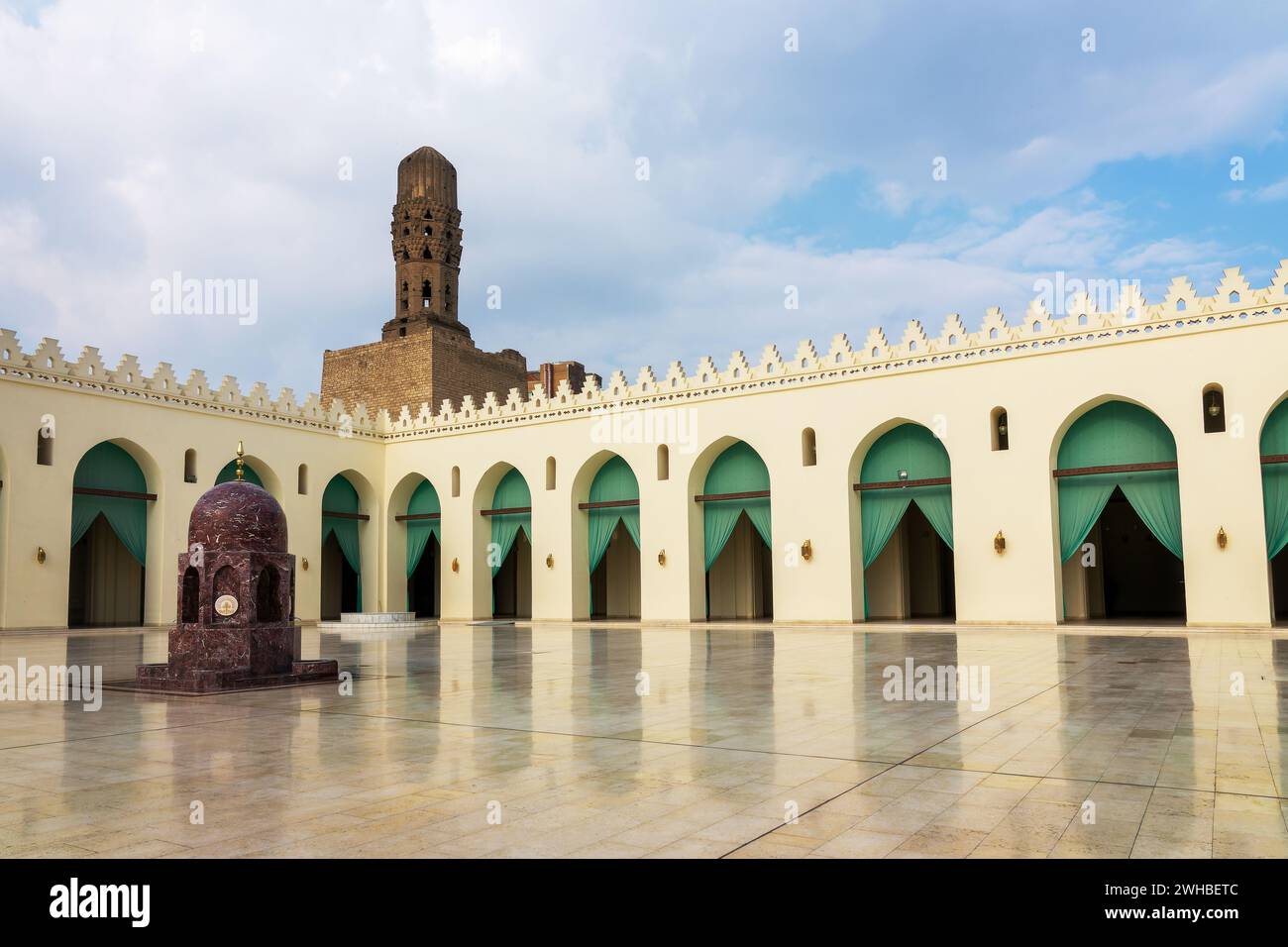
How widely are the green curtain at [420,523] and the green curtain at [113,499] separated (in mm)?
7083

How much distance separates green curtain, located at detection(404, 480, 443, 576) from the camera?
1075 inches

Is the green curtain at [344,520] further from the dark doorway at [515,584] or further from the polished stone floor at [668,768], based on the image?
the polished stone floor at [668,768]

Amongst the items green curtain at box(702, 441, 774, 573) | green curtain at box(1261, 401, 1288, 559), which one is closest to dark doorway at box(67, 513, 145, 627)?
green curtain at box(702, 441, 774, 573)

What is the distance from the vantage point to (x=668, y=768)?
216 inches

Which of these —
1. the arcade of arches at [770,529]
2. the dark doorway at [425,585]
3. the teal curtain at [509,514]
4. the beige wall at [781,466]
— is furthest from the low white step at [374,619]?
the dark doorway at [425,585]

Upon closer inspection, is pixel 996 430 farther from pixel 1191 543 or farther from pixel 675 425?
pixel 675 425

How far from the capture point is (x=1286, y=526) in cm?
1688

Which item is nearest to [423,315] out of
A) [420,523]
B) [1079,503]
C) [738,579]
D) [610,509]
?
[420,523]

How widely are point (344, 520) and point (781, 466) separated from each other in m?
12.5

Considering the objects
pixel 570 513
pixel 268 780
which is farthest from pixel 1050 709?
pixel 570 513

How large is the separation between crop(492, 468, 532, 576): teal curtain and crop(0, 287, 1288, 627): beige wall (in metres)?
0.29

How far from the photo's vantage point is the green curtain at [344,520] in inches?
1038

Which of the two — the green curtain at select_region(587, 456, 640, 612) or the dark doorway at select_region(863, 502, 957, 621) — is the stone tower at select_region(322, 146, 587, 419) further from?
the dark doorway at select_region(863, 502, 957, 621)
